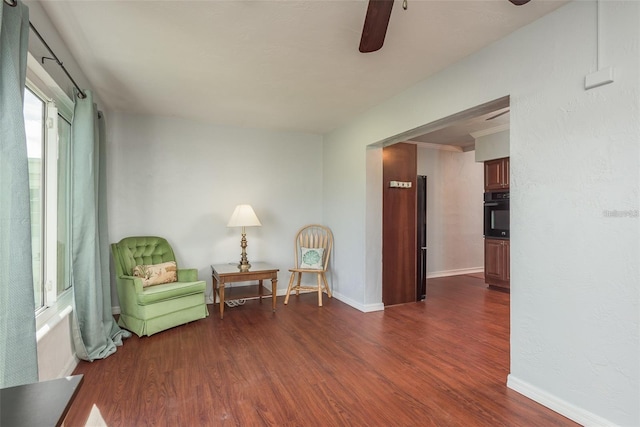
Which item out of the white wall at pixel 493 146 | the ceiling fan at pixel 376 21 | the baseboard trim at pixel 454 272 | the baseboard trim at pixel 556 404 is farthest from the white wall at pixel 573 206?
the baseboard trim at pixel 454 272

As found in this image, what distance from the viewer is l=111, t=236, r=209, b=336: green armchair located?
10.6 ft

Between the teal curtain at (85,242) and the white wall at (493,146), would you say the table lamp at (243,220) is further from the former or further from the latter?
the white wall at (493,146)

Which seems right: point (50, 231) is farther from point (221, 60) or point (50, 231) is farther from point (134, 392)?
point (221, 60)

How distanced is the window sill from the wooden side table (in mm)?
1447

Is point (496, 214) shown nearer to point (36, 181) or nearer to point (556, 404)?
point (556, 404)

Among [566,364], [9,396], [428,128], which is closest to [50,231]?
[9,396]

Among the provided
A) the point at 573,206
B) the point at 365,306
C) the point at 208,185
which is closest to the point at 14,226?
the point at 573,206

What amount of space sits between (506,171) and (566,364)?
3.85 meters

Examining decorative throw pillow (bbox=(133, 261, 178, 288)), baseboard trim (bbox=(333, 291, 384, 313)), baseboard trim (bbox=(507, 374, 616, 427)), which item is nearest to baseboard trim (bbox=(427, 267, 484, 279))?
baseboard trim (bbox=(333, 291, 384, 313))

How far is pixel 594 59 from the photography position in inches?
73.1

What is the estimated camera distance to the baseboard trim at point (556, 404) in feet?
6.04

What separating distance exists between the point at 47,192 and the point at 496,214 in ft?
19.1

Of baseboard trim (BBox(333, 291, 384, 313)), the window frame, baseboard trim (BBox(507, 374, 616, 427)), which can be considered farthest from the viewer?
baseboard trim (BBox(333, 291, 384, 313))

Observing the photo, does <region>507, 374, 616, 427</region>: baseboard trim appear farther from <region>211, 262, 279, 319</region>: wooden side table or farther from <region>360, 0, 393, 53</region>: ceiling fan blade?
<region>211, 262, 279, 319</region>: wooden side table
